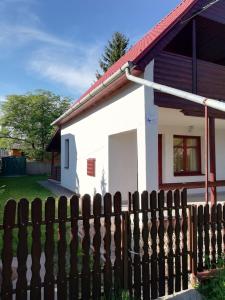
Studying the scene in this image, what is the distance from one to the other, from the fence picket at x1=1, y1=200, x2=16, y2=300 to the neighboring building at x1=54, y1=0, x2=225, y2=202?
4.39m

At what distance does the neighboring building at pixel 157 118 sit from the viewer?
283 inches

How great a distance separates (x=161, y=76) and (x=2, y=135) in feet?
108

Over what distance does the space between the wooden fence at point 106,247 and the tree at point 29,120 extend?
31193 mm

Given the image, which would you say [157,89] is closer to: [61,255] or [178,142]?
[61,255]

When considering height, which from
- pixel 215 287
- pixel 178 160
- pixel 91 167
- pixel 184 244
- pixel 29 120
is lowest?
pixel 215 287

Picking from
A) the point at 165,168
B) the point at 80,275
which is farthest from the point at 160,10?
the point at 80,275

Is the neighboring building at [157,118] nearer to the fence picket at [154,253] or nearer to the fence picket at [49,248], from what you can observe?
the fence picket at [154,253]

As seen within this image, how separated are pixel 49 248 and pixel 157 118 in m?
4.86

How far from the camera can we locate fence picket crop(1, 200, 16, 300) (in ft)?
9.47

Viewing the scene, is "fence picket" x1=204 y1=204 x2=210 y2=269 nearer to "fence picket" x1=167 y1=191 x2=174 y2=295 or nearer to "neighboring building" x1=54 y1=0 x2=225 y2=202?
"fence picket" x1=167 y1=191 x2=174 y2=295

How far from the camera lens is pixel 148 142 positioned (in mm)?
7039

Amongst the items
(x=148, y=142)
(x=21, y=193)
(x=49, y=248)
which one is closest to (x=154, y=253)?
(x=49, y=248)

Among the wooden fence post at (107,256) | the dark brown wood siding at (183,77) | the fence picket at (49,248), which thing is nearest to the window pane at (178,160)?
the dark brown wood siding at (183,77)

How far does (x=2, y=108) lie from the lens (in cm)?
3631
